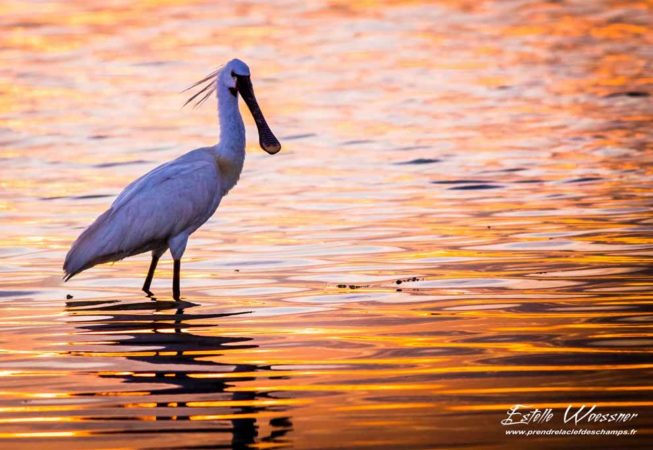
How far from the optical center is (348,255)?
1397 centimetres

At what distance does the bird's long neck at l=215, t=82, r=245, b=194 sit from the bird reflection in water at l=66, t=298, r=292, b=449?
1.91 meters

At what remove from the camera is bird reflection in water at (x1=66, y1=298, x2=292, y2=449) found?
8406 mm

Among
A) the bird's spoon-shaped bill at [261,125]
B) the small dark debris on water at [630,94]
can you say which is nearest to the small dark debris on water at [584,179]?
the bird's spoon-shaped bill at [261,125]

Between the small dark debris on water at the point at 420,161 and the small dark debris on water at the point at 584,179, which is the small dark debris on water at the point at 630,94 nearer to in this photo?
the small dark debris on water at the point at 420,161

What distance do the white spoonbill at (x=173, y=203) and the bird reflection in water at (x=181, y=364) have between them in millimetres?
613

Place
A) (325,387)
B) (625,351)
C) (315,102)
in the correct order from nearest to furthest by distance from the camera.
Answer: (325,387) → (625,351) → (315,102)

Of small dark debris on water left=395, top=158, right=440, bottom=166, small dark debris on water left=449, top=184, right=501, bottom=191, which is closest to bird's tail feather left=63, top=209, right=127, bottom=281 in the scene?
small dark debris on water left=449, top=184, right=501, bottom=191

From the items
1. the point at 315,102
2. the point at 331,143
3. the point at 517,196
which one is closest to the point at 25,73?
the point at 315,102

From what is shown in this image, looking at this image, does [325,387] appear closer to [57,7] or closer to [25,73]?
[25,73]

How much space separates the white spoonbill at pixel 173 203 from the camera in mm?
12969

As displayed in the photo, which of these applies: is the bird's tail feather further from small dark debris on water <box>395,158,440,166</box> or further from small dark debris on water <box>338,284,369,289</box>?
small dark debris on water <box>395,158,440,166</box>

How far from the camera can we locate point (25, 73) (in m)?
30.2

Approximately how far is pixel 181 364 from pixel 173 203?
3.48m

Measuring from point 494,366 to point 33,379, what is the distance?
9.23ft
